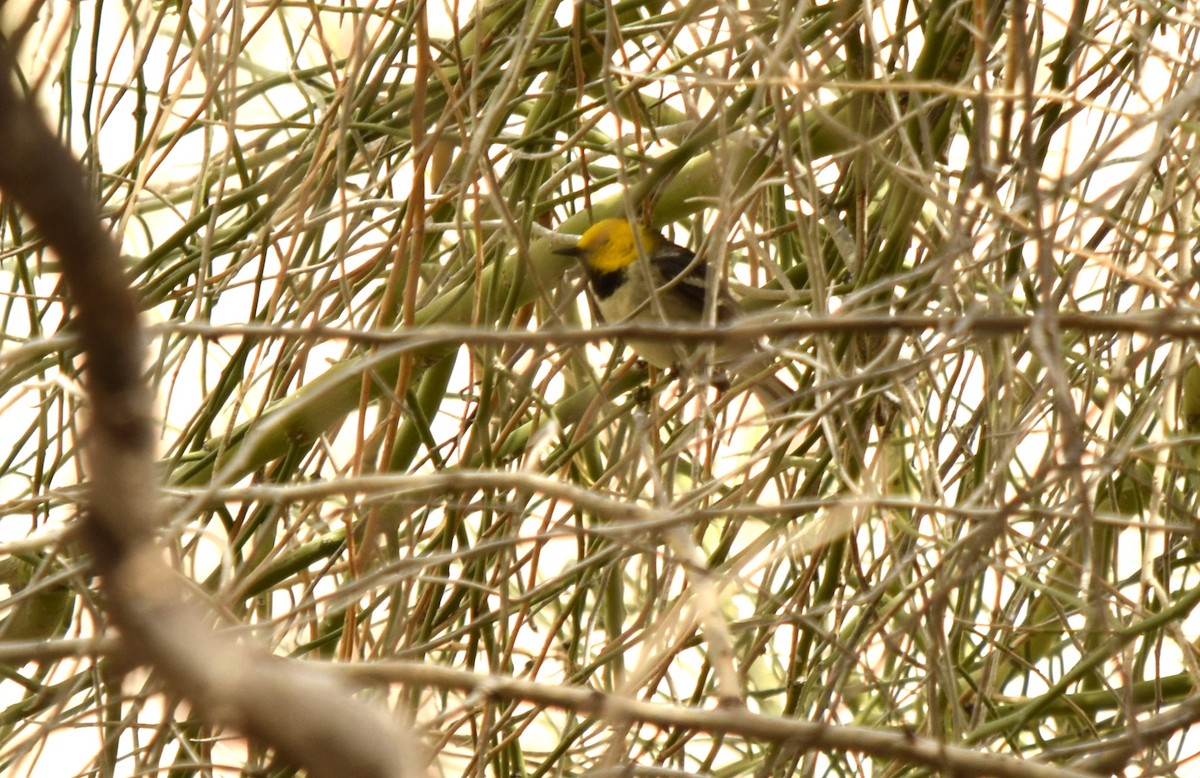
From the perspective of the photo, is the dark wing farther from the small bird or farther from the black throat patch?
the black throat patch

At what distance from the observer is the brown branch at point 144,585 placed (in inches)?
18.2

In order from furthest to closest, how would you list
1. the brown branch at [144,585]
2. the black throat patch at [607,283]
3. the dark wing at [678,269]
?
1. the dark wing at [678,269]
2. the black throat patch at [607,283]
3. the brown branch at [144,585]

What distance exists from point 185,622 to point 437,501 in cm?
186

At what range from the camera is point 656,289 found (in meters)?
2.91

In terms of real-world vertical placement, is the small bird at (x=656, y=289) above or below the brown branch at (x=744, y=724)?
above

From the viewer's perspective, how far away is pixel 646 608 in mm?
2195

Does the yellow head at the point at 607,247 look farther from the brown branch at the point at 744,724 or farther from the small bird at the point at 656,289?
the brown branch at the point at 744,724

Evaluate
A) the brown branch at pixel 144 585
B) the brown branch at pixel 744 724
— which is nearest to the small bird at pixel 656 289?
the brown branch at pixel 744 724

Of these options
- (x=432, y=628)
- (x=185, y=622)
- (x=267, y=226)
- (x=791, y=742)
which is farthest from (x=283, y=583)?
(x=185, y=622)

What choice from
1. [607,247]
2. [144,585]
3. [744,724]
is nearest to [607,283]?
[607,247]

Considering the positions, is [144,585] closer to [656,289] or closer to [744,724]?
[744,724]

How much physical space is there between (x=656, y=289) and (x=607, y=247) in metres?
1.12

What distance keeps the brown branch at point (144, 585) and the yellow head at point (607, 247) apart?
2577 millimetres

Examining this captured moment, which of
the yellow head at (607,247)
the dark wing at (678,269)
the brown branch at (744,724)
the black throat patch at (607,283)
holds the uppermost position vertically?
the dark wing at (678,269)
